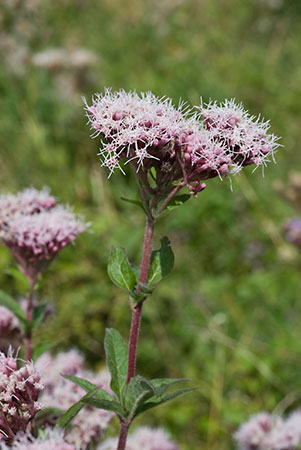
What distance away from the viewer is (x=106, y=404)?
986mm

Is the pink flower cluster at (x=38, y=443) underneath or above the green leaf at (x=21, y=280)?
underneath

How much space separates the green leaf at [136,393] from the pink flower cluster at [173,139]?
36cm

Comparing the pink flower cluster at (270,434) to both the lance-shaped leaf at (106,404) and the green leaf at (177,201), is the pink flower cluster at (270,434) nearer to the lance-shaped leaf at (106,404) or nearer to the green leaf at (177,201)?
the lance-shaped leaf at (106,404)

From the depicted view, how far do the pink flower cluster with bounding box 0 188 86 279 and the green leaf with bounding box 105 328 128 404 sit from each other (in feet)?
1.23

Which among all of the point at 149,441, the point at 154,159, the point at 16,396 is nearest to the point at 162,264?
the point at 154,159

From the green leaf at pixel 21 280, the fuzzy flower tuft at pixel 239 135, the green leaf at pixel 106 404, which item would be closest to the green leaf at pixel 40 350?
the green leaf at pixel 21 280

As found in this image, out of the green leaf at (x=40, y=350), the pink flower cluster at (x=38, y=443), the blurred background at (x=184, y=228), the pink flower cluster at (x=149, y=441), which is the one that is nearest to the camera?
the pink flower cluster at (x=38, y=443)

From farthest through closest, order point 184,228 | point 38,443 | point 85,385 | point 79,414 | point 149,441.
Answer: point 184,228 < point 149,441 < point 79,414 < point 85,385 < point 38,443

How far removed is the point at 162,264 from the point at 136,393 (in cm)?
26

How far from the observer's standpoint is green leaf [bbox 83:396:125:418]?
0.96 meters

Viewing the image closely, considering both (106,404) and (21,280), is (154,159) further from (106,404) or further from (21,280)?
(21,280)

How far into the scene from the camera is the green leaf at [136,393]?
0.97 m

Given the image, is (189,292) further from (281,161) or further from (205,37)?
(205,37)

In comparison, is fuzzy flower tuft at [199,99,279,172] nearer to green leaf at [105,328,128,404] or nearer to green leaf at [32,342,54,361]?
green leaf at [105,328,128,404]
